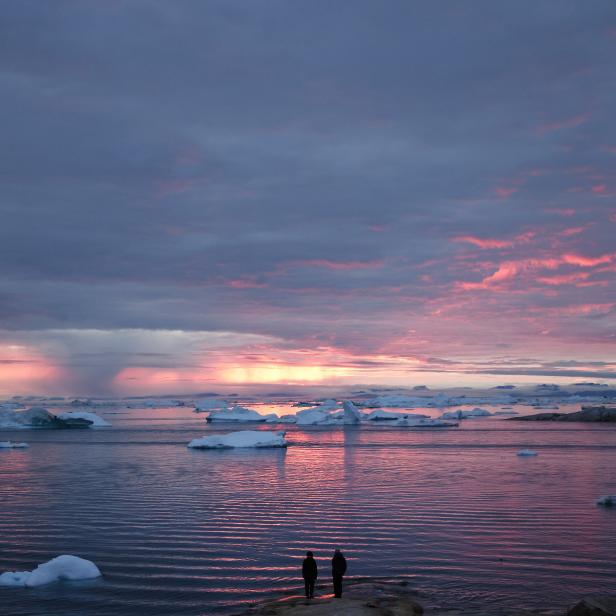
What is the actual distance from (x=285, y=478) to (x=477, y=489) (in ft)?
43.0

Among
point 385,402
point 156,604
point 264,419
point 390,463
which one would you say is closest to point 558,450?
point 390,463

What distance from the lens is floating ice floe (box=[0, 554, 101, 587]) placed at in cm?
1998

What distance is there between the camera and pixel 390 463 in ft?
182

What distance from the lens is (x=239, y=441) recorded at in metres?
68.6

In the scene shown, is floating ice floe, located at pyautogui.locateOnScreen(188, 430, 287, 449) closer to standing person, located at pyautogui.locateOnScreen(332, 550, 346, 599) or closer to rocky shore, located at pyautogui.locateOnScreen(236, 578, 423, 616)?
rocky shore, located at pyautogui.locateOnScreen(236, 578, 423, 616)

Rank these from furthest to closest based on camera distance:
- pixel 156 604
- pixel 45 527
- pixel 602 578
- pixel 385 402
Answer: pixel 385 402 → pixel 45 527 → pixel 602 578 → pixel 156 604


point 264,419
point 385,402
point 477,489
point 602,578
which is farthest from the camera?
point 385,402

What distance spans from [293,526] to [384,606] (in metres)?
12.9

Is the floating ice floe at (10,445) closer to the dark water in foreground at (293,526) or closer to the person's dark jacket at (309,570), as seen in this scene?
the dark water in foreground at (293,526)

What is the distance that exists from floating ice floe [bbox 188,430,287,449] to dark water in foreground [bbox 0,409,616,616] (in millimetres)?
8036

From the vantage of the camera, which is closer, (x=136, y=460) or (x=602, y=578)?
(x=602, y=578)

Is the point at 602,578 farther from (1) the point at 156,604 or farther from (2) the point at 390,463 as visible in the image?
(2) the point at 390,463

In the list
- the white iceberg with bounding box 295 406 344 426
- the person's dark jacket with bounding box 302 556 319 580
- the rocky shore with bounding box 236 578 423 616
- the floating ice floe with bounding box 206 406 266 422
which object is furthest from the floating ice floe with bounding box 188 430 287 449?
the floating ice floe with bounding box 206 406 266 422

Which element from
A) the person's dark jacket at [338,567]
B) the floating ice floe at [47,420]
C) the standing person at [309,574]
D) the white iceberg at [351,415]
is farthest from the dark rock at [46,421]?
the person's dark jacket at [338,567]
